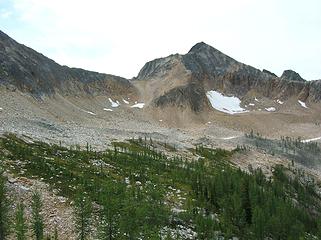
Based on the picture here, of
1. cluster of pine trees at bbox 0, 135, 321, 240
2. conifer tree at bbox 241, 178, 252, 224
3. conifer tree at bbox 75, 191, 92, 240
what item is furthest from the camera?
conifer tree at bbox 241, 178, 252, 224

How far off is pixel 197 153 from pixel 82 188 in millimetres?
85938

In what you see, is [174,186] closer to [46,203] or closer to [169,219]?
[169,219]

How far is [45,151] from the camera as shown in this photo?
86.6 meters

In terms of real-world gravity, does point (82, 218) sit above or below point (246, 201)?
above

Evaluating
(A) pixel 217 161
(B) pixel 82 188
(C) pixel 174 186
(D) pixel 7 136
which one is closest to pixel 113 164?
(C) pixel 174 186

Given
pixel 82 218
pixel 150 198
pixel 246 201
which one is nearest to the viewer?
pixel 82 218

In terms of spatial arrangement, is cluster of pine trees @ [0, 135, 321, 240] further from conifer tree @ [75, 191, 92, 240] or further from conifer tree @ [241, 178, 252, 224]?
conifer tree @ [241, 178, 252, 224]

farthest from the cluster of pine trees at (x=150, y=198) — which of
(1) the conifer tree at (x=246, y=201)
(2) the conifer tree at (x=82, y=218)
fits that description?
(1) the conifer tree at (x=246, y=201)

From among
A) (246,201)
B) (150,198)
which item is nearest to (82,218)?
(150,198)

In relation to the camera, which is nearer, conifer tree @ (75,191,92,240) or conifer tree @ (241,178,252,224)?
conifer tree @ (75,191,92,240)

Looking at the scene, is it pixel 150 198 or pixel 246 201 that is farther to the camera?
pixel 246 201

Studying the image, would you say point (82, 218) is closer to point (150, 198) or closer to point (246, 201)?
point (150, 198)

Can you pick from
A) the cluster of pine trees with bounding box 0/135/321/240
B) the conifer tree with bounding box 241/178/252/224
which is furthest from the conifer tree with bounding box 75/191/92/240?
the conifer tree with bounding box 241/178/252/224

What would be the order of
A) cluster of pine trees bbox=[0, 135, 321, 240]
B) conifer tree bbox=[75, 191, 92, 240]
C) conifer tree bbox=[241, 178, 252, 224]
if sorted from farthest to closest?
1. conifer tree bbox=[241, 178, 252, 224]
2. cluster of pine trees bbox=[0, 135, 321, 240]
3. conifer tree bbox=[75, 191, 92, 240]
